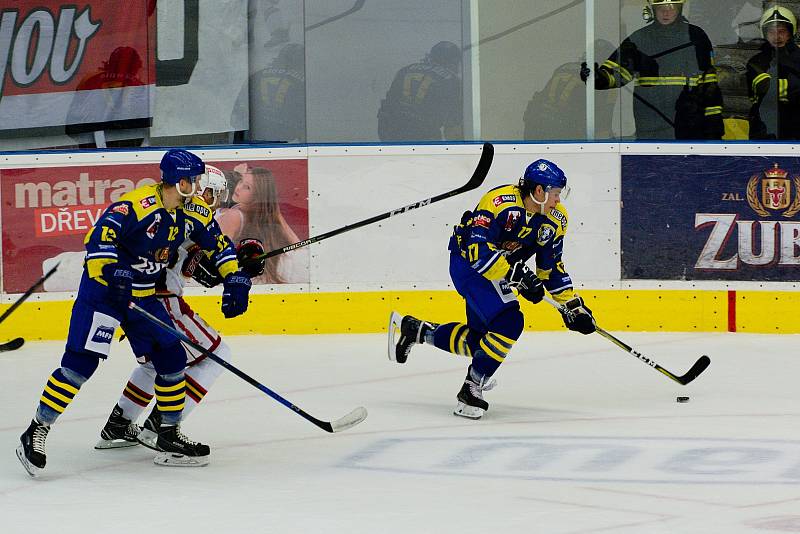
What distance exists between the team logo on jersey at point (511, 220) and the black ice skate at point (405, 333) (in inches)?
23.5

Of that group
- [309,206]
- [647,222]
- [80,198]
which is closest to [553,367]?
[647,222]

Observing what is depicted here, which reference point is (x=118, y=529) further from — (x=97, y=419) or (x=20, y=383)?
(x=20, y=383)

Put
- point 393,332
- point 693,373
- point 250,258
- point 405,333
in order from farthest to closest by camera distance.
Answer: point 393,332 → point 405,333 → point 693,373 → point 250,258

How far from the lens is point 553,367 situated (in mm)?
6285

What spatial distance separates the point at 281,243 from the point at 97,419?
2.03m

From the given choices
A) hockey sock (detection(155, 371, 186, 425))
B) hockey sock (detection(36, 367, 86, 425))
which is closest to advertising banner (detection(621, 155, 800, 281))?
hockey sock (detection(155, 371, 186, 425))

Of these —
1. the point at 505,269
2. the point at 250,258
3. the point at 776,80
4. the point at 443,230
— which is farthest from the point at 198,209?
the point at 776,80

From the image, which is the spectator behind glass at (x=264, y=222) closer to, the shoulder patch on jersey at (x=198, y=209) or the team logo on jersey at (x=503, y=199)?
the team logo on jersey at (x=503, y=199)

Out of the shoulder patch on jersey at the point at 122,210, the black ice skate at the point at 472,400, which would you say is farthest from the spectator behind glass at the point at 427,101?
the shoulder patch on jersey at the point at 122,210

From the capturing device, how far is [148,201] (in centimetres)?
432

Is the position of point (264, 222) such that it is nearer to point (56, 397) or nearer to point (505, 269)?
point (505, 269)

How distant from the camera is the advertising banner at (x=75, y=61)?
23.9ft

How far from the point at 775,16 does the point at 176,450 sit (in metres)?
4.24

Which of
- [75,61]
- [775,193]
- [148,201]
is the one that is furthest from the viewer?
[75,61]
